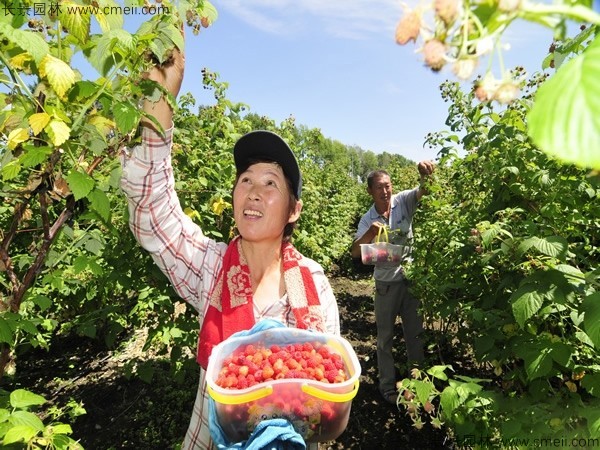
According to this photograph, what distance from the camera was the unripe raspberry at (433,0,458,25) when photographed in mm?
355

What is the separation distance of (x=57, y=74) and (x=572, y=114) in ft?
4.10

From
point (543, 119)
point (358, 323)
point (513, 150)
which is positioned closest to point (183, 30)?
point (543, 119)

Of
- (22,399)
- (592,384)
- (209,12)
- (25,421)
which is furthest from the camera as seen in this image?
(592,384)

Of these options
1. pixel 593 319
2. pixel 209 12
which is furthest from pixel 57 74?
pixel 593 319

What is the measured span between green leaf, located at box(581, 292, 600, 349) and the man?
3.06 m

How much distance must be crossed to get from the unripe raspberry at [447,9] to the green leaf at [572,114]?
0.11 meters

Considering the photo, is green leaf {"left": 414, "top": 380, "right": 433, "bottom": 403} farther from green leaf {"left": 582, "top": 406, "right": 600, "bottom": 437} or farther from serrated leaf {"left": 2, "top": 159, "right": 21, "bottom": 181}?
serrated leaf {"left": 2, "top": 159, "right": 21, "bottom": 181}

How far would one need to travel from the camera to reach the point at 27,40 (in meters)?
1.04

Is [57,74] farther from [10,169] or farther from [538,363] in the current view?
[538,363]

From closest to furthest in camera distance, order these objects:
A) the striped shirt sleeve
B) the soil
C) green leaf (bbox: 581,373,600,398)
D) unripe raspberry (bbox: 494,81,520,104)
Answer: unripe raspberry (bbox: 494,81,520,104)
the striped shirt sleeve
green leaf (bbox: 581,373,600,398)
the soil

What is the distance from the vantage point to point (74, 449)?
53.7 inches

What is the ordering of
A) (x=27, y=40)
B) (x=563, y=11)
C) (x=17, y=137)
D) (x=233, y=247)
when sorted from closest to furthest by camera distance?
1. (x=563, y=11)
2. (x=27, y=40)
3. (x=17, y=137)
4. (x=233, y=247)

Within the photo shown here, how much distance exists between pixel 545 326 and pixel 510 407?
24.9 inches

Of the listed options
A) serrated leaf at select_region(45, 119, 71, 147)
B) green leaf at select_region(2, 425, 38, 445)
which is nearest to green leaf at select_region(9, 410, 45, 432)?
green leaf at select_region(2, 425, 38, 445)
